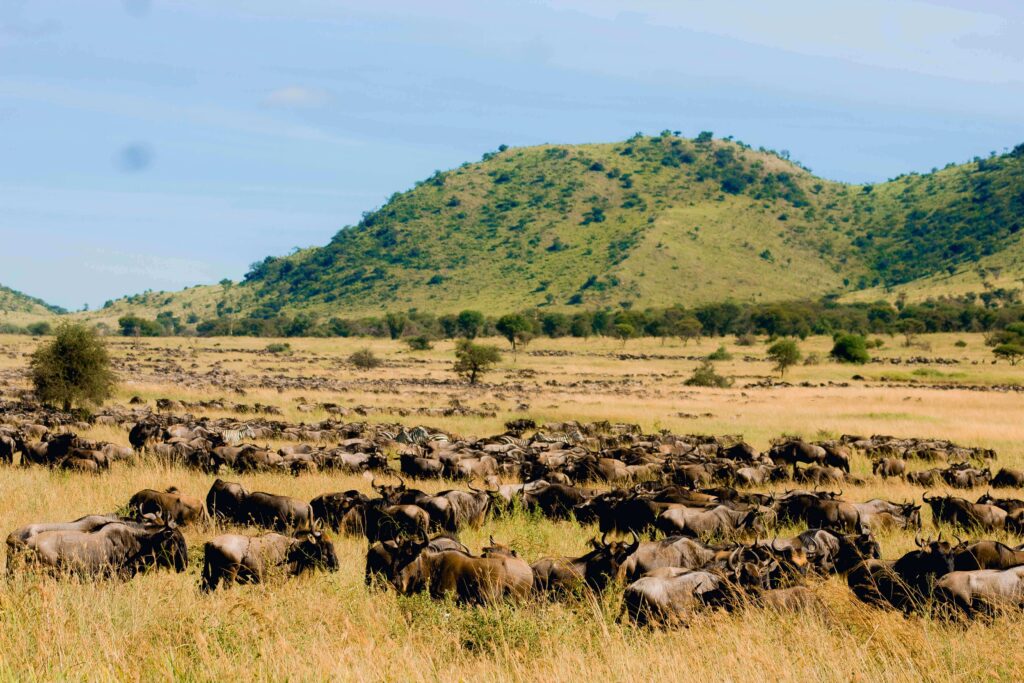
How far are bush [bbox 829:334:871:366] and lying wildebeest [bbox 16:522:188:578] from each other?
221 feet

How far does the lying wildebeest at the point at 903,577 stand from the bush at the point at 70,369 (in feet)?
93.7

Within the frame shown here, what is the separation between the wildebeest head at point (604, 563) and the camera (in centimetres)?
888

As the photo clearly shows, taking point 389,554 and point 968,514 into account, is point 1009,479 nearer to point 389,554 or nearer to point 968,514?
point 968,514

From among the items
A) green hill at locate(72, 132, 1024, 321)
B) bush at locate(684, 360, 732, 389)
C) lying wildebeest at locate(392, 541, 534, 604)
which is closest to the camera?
lying wildebeest at locate(392, 541, 534, 604)

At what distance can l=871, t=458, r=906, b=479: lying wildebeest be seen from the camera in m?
20.5

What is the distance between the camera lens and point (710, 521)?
12.3 m

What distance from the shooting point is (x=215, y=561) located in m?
9.09

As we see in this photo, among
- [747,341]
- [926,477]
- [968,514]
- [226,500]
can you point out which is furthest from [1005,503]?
[747,341]

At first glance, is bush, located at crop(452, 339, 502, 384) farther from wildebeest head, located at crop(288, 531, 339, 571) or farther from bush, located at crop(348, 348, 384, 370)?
wildebeest head, located at crop(288, 531, 339, 571)

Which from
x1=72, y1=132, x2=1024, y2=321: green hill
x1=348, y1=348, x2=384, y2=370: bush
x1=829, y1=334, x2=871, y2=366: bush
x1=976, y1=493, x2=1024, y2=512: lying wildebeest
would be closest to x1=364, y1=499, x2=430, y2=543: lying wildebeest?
x1=976, y1=493, x2=1024, y2=512: lying wildebeest

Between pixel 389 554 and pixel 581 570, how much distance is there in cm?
207

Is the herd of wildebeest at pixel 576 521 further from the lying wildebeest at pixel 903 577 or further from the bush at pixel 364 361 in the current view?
the bush at pixel 364 361

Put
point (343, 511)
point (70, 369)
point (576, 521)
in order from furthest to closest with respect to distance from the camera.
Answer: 1. point (70, 369)
2. point (576, 521)
3. point (343, 511)

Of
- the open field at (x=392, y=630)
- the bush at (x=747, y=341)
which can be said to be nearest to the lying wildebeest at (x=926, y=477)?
the open field at (x=392, y=630)
